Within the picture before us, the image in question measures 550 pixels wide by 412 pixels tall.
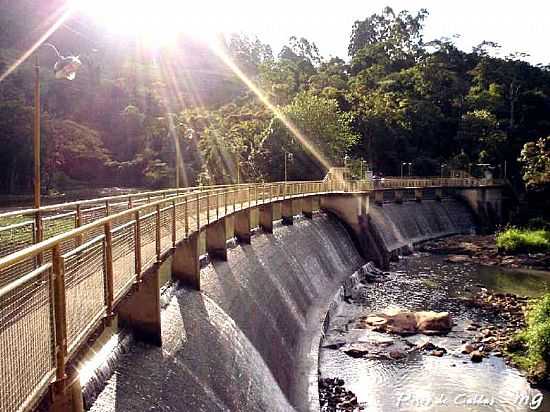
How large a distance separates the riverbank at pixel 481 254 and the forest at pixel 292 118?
9.37 m

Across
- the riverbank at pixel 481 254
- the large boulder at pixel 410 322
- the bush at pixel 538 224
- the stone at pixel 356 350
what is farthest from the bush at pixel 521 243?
the stone at pixel 356 350

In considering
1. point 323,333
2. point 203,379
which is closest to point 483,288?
point 323,333

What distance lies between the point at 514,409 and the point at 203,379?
36.6 feet

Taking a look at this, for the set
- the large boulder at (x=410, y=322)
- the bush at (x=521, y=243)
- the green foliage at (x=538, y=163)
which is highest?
the green foliage at (x=538, y=163)

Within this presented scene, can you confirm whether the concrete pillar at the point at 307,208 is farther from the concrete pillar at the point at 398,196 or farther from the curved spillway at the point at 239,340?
the concrete pillar at the point at 398,196

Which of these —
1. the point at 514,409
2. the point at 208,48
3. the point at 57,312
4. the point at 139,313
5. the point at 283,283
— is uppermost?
the point at 208,48

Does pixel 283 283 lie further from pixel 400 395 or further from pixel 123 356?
pixel 123 356

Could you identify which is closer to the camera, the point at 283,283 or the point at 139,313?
the point at 139,313

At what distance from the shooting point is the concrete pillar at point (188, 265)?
1565 centimetres

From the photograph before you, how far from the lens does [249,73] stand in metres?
162

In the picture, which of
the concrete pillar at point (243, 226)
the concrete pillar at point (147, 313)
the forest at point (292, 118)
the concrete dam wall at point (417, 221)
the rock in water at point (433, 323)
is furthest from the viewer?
the forest at point (292, 118)

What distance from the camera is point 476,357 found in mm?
21109

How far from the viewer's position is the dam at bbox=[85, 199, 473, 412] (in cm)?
1027

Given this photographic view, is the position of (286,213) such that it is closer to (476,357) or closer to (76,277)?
(476,357)
